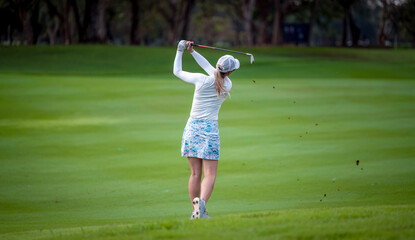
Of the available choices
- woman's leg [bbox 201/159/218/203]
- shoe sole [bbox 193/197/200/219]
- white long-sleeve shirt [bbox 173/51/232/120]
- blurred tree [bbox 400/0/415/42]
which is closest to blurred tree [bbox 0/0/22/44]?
blurred tree [bbox 400/0/415/42]

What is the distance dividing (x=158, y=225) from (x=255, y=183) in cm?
456

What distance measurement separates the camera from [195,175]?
297 inches

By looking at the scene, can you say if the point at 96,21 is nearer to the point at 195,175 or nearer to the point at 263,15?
the point at 263,15

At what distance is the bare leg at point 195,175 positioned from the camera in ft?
24.5

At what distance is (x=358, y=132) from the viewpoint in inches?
622

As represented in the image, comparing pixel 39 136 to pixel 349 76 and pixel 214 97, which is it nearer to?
pixel 214 97

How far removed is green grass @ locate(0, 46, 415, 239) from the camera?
258 inches

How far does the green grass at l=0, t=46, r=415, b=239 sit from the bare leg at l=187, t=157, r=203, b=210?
481 millimetres

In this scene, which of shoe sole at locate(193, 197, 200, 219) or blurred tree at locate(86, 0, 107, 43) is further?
blurred tree at locate(86, 0, 107, 43)

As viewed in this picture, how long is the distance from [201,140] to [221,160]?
579cm

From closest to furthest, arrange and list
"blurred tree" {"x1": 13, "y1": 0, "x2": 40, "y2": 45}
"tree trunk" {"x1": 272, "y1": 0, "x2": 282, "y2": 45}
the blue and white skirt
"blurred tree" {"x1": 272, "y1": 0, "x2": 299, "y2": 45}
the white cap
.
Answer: the white cap, the blue and white skirt, "blurred tree" {"x1": 13, "y1": 0, "x2": 40, "y2": 45}, "tree trunk" {"x1": 272, "y1": 0, "x2": 282, "y2": 45}, "blurred tree" {"x1": 272, "y1": 0, "x2": 299, "y2": 45}

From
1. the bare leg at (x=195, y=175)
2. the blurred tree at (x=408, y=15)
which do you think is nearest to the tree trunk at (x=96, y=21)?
the blurred tree at (x=408, y=15)

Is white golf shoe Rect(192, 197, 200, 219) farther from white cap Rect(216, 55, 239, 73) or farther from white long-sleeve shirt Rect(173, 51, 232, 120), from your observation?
white cap Rect(216, 55, 239, 73)

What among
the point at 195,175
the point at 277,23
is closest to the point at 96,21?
the point at 277,23
